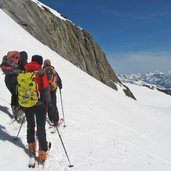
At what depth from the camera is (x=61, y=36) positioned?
170 feet

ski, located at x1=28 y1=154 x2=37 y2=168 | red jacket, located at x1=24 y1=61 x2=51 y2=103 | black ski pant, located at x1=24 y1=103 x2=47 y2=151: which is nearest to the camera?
ski, located at x1=28 y1=154 x2=37 y2=168

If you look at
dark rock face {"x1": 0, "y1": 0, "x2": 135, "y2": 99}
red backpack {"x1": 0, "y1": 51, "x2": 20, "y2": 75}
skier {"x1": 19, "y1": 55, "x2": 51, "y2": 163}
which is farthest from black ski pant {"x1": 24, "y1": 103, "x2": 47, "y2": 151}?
dark rock face {"x1": 0, "y1": 0, "x2": 135, "y2": 99}

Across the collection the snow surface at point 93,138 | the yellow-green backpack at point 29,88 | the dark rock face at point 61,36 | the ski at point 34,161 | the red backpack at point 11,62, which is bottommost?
the ski at point 34,161

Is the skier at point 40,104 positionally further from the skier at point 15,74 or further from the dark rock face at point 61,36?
the dark rock face at point 61,36

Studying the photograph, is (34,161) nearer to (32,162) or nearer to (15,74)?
(32,162)

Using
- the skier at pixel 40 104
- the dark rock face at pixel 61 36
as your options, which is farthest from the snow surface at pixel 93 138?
the dark rock face at pixel 61 36

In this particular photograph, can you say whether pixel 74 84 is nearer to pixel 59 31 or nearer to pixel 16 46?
pixel 16 46

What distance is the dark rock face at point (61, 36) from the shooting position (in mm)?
37000

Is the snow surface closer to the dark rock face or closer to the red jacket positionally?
the red jacket

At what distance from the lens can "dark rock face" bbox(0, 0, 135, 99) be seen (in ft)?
121

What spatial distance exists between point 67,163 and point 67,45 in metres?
42.9

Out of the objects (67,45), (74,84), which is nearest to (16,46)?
(74,84)

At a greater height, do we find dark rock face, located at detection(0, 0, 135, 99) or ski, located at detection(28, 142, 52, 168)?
dark rock face, located at detection(0, 0, 135, 99)

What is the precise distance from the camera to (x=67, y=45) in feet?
170
